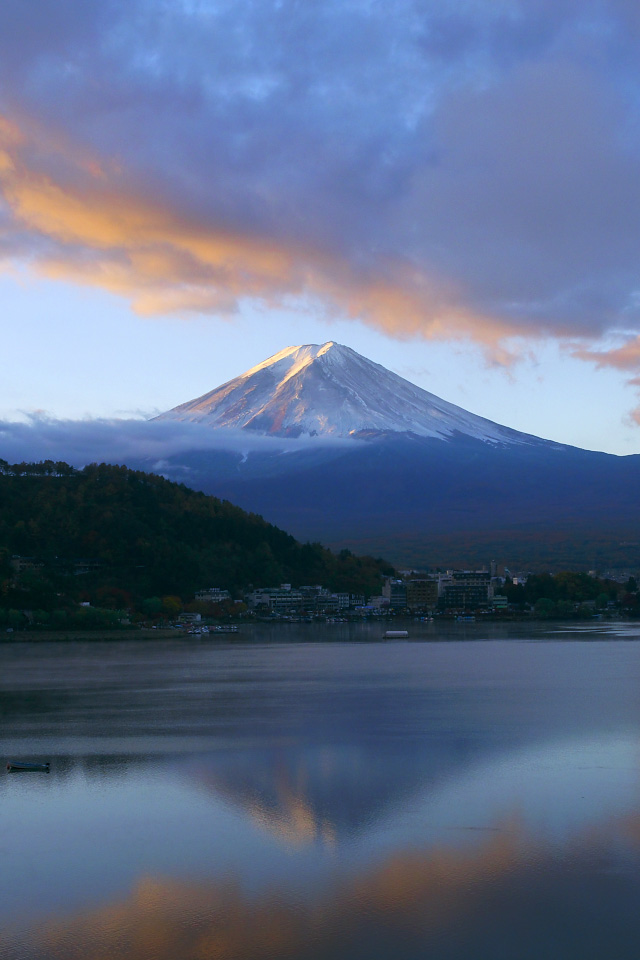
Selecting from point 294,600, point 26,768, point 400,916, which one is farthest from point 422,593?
point 400,916

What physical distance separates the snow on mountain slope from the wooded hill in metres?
50.1

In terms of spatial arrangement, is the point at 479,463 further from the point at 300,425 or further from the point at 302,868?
the point at 302,868

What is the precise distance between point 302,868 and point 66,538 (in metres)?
41.5

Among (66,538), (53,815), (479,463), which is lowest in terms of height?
(53,815)

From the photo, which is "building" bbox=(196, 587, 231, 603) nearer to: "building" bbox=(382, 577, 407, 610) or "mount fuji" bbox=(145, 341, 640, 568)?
"building" bbox=(382, 577, 407, 610)

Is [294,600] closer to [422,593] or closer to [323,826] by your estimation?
[422,593]

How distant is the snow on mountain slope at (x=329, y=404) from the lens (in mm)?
108625

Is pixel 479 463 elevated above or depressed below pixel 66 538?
above

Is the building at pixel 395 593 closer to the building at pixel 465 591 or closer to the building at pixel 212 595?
the building at pixel 465 591

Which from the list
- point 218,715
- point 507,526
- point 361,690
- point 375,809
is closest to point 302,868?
point 375,809

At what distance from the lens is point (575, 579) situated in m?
55.7

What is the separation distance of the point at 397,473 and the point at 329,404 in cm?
1687

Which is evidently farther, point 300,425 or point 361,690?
point 300,425

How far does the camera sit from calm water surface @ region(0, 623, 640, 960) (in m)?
5.91
